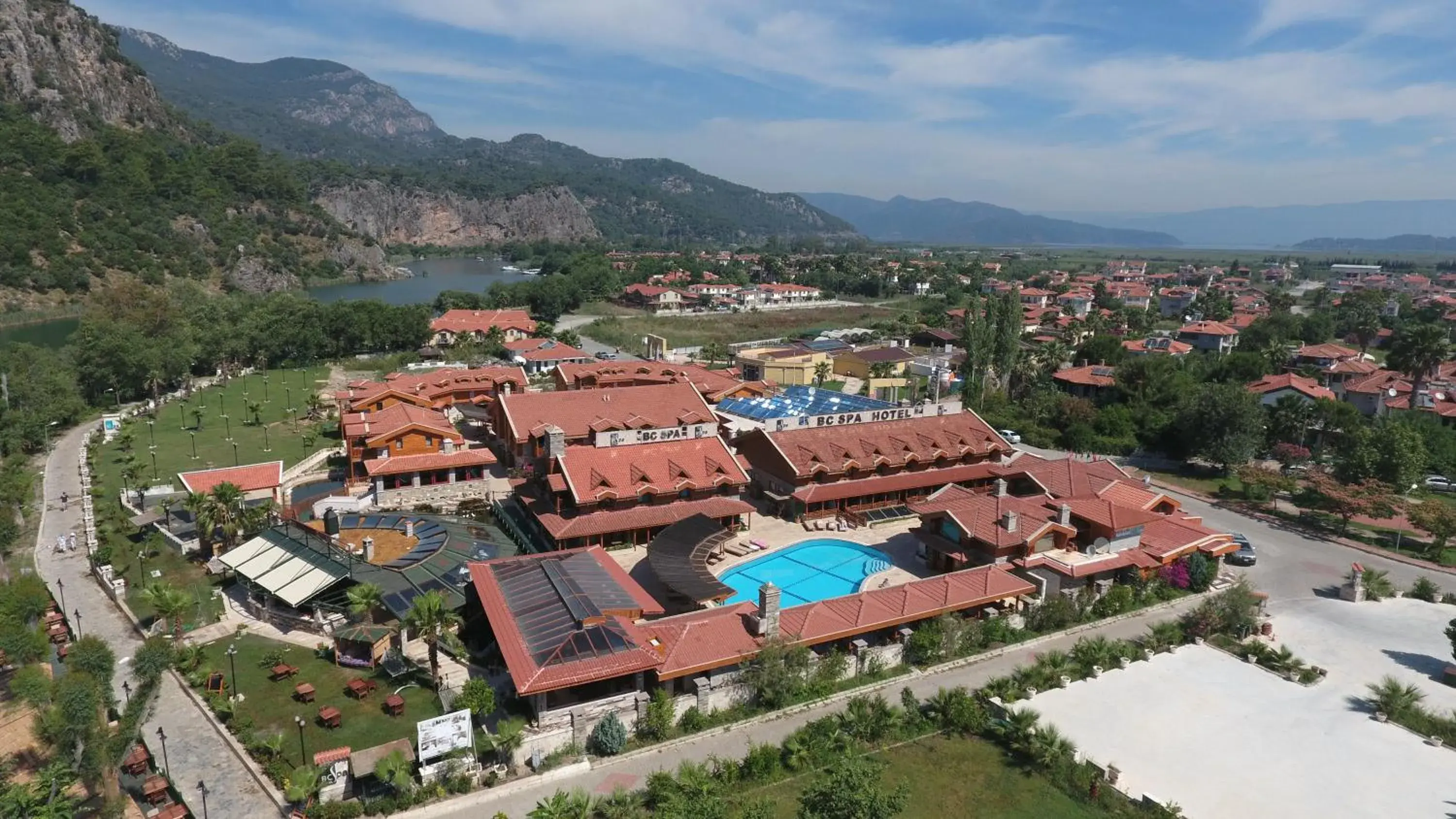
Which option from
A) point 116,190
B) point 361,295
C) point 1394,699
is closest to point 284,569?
point 1394,699

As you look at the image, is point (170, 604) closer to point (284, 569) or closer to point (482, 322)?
point (284, 569)

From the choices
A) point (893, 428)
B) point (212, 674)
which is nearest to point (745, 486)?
point (893, 428)

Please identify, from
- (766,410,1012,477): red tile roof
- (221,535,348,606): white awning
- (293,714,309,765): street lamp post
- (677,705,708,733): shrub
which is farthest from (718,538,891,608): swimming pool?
(221,535,348,606): white awning

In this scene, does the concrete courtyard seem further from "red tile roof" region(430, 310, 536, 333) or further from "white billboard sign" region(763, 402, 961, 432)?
"red tile roof" region(430, 310, 536, 333)

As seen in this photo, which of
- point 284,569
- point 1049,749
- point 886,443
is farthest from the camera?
point 886,443

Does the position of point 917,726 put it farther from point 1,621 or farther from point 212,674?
point 1,621

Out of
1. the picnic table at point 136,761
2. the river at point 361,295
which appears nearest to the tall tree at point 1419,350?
the picnic table at point 136,761
